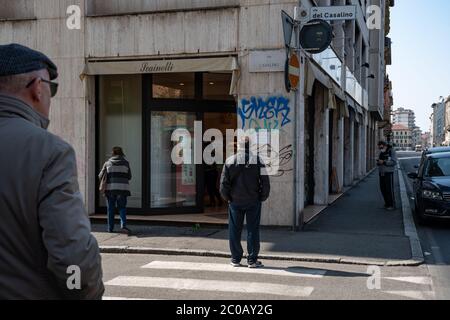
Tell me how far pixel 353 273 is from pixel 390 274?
20.3 inches

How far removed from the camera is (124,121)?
1323cm

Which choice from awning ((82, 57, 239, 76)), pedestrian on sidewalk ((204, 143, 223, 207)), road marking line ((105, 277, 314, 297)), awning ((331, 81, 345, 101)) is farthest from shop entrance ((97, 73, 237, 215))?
road marking line ((105, 277, 314, 297))

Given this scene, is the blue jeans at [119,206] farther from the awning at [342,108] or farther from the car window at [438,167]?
the awning at [342,108]

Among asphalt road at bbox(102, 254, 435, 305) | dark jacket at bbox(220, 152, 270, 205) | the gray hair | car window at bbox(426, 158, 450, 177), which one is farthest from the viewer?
car window at bbox(426, 158, 450, 177)

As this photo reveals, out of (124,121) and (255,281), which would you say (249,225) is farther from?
(124,121)

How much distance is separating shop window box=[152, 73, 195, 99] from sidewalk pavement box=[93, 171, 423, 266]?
10.7ft

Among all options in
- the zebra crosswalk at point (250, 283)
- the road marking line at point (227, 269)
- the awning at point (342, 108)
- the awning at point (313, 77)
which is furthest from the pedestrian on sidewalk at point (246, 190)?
the awning at point (342, 108)

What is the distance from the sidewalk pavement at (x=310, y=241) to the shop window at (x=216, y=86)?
3.58m

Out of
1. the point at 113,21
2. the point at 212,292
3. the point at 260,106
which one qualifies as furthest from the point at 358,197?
the point at 212,292

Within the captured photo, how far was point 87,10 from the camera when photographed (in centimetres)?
1286

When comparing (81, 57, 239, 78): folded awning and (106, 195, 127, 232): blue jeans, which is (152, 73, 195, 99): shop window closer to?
(81, 57, 239, 78): folded awning

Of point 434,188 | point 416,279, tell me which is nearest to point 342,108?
point 434,188

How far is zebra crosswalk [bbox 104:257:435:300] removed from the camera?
6.44m
